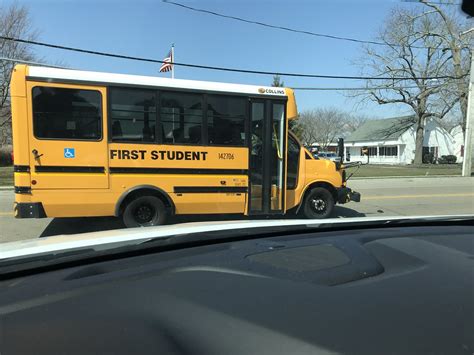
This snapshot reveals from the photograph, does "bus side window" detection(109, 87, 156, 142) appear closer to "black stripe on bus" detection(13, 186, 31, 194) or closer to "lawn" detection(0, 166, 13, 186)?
"black stripe on bus" detection(13, 186, 31, 194)

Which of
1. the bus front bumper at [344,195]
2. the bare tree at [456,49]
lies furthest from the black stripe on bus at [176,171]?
the bare tree at [456,49]

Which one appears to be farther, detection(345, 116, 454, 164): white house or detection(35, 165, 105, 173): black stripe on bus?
detection(345, 116, 454, 164): white house

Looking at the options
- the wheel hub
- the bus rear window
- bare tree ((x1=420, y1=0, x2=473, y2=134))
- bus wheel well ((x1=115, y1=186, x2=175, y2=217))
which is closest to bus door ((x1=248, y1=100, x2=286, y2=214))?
bus wheel well ((x1=115, y1=186, x2=175, y2=217))

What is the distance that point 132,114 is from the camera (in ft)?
25.4

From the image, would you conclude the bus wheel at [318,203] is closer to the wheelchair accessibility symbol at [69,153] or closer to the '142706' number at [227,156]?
the '142706' number at [227,156]

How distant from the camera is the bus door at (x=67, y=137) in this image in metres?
7.21

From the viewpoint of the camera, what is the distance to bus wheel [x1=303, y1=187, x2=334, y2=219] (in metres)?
9.32

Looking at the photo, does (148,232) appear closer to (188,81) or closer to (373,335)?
(373,335)

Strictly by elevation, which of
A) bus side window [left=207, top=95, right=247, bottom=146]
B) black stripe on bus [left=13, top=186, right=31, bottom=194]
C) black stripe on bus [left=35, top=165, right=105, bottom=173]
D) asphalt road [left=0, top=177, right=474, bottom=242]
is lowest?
asphalt road [left=0, top=177, right=474, bottom=242]

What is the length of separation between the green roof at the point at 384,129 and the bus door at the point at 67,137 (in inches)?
1781

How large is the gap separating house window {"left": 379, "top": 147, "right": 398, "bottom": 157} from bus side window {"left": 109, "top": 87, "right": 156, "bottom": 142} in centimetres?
4923

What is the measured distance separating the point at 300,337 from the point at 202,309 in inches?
14.2

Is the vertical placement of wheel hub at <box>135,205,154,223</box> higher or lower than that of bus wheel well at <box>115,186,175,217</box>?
lower

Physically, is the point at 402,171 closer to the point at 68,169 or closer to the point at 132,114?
the point at 132,114
